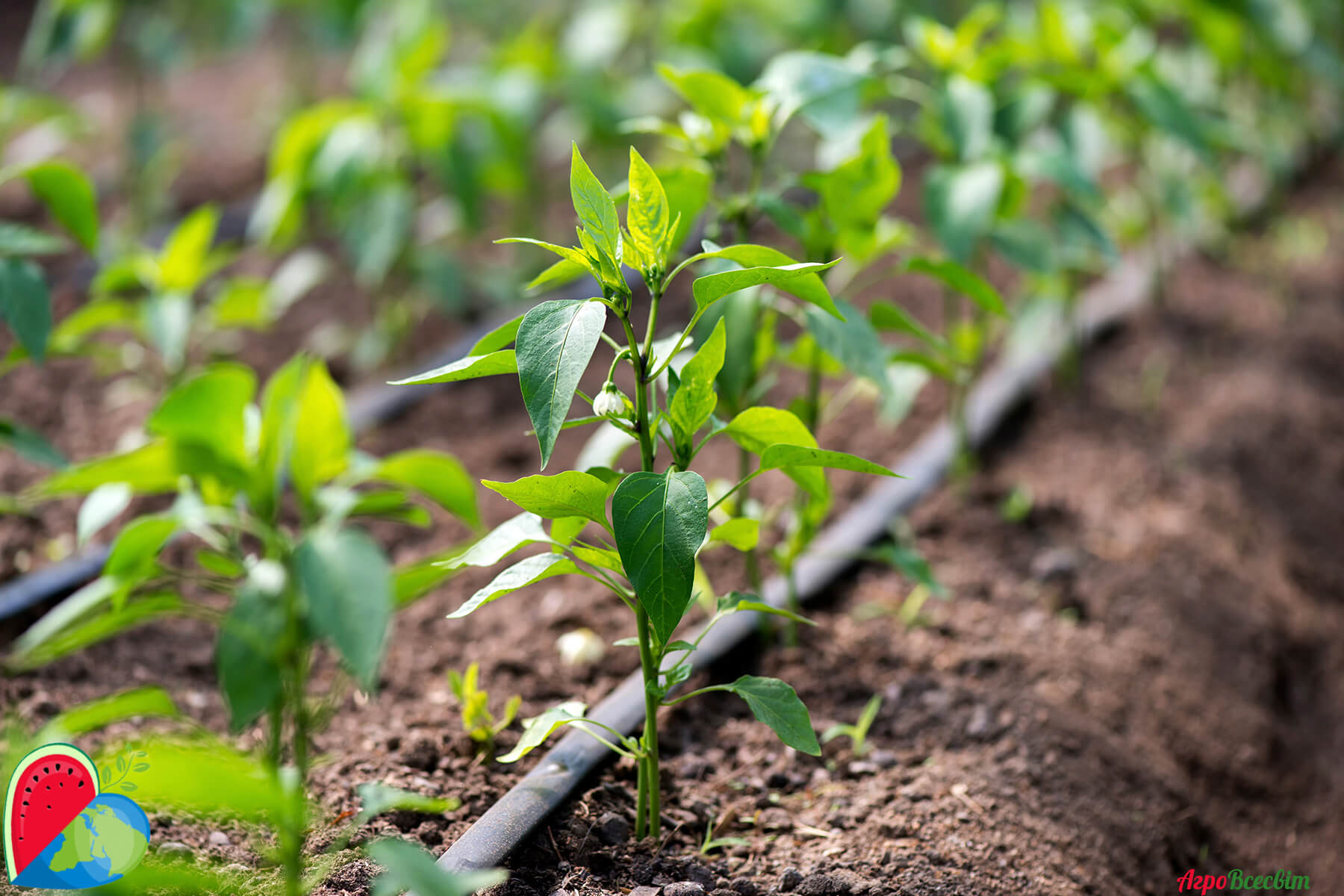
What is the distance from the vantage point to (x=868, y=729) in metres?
1.76

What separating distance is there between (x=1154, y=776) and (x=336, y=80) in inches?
176

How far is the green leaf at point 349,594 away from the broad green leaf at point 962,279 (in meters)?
0.95

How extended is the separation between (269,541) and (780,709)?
0.63 meters

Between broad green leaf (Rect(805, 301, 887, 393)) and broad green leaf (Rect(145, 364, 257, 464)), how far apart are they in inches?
30.2

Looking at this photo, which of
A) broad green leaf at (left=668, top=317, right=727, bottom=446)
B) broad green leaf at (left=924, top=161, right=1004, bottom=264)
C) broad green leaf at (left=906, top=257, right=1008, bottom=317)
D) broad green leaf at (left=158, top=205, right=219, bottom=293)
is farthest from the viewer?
broad green leaf at (left=158, top=205, right=219, bottom=293)

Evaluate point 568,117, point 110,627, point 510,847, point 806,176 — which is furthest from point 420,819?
point 568,117

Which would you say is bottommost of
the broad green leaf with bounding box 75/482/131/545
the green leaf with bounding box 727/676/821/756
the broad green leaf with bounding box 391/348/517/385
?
the green leaf with bounding box 727/676/821/756

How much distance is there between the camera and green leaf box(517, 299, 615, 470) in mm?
1124

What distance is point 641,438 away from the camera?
128 cm

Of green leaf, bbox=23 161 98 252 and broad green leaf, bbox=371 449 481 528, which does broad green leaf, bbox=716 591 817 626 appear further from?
green leaf, bbox=23 161 98 252

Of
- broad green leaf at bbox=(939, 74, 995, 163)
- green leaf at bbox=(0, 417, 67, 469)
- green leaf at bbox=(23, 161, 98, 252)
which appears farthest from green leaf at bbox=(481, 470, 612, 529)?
broad green leaf at bbox=(939, 74, 995, 163)

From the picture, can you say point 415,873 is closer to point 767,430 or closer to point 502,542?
point 502,542

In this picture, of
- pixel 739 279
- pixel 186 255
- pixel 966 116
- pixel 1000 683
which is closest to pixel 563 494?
pixel 739 279

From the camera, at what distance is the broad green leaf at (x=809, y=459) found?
1208mm
